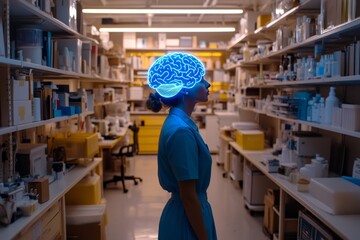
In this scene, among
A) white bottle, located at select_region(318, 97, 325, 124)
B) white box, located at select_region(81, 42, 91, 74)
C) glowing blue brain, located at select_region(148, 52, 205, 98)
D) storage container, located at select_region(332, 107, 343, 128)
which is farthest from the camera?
white box, located at select_region(81, 42, 91, 74)

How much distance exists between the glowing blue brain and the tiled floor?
2.37 m

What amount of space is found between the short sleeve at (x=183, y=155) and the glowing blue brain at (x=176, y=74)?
0.81 ft

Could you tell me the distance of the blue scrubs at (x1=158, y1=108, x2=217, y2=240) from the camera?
1.55 meters

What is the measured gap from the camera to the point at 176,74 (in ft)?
5.59

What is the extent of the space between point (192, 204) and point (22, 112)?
131 centimetres

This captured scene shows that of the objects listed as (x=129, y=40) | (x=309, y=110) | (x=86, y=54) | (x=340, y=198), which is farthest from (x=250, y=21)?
(x=340, y=198)

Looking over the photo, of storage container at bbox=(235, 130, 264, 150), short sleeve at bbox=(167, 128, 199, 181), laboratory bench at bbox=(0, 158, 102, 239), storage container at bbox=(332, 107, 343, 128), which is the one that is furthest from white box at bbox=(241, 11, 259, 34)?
short sleeve at bbox=(167, 128, 199, 181)

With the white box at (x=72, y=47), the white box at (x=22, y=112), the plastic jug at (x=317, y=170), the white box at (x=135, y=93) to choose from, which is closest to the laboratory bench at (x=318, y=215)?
the plastic jug at (x=317, y=170)

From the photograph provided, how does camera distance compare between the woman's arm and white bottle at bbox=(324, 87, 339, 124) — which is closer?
the woman's arm

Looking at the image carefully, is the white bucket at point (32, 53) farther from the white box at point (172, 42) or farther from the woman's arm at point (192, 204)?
the white box at point (172, 42)

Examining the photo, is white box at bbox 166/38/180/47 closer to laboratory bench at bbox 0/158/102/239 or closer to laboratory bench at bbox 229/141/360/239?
laboratory bench at bbox 229/141/360/239

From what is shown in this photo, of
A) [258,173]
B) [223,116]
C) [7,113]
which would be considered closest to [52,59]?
[7,113]

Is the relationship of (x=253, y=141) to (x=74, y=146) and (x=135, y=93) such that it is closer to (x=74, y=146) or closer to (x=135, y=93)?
(x=74, y=146)

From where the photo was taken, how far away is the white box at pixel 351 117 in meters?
2.24
